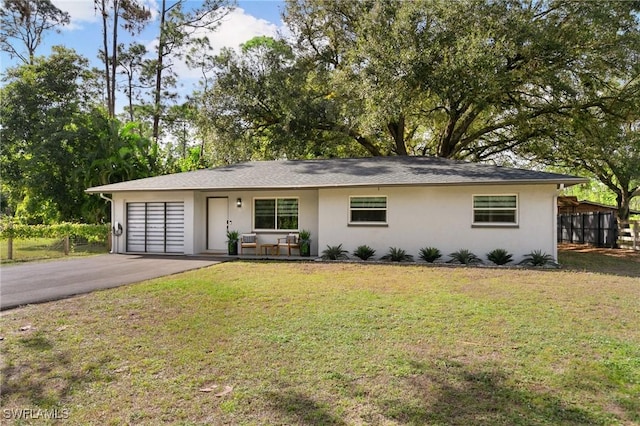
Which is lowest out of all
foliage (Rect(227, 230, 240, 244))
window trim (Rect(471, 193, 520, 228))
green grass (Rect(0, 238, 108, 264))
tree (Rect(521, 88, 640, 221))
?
green grass (Rect(0, 238, 108, 264))

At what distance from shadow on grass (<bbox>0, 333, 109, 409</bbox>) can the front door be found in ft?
35.4

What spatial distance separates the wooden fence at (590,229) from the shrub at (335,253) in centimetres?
1468

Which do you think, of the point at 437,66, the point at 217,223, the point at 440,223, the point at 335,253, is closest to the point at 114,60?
the point at 217,223

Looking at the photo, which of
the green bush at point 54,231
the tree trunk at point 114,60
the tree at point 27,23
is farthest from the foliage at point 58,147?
the tree at point 27,23

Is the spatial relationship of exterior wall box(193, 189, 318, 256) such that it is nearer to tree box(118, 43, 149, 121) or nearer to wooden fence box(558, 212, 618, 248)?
wooden fence box(558, 212, 618, 248)

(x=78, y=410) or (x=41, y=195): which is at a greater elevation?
(x=41, y=195)

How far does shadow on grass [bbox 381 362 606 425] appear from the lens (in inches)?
126

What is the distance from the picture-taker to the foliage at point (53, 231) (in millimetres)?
14532

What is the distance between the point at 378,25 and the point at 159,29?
2186cm

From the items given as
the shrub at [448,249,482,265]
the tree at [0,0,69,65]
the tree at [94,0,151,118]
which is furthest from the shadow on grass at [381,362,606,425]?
the tree at [0,0,69,65]

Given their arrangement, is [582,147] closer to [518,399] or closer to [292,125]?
[292,125]

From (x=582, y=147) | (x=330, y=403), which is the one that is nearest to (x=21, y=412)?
(x=330, y=403)

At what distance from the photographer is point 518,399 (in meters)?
3.53

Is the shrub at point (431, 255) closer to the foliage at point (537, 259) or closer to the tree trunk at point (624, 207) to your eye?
the foliage at point (537, 259)
